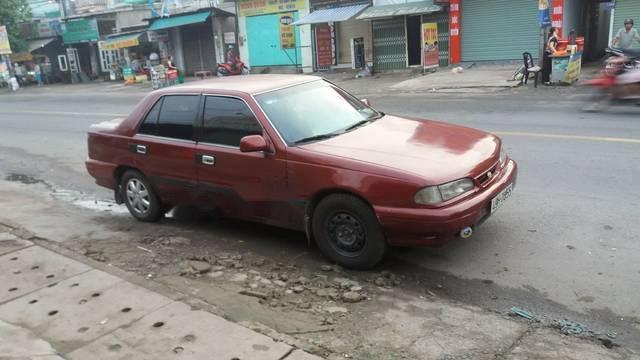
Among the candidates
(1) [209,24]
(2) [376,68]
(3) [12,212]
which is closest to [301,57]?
(2) [376,68]

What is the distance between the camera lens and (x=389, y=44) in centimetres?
2458

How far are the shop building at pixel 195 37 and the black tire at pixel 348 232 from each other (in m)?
26.8

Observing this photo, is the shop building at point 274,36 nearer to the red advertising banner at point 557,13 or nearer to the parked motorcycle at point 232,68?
the parked motorcycle at point 232,68

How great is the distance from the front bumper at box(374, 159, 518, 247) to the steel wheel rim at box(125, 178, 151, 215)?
3038 millimetres

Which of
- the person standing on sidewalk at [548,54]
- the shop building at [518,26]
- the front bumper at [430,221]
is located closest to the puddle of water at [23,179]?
the front bumper at [430,221]

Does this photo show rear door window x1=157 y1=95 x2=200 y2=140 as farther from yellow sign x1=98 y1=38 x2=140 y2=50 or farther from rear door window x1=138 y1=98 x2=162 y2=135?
yellow sign x1=98 y1=38 x2=140 y2=50

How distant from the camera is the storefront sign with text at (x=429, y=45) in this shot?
21772 mm

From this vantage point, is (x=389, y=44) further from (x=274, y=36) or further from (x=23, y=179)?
(x=23, y=179)

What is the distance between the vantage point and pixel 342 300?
4246mm

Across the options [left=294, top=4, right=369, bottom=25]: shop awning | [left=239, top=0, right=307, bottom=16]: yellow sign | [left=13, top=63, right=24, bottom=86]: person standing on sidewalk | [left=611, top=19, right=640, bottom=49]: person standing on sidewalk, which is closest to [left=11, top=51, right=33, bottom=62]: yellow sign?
[left=13, top=63, right=24, bottom=86]: person standing on sidewalk

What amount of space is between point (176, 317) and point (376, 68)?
877 inches

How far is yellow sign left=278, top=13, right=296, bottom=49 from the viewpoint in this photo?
27.5 m

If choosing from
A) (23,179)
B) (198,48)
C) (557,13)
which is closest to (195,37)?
(198,48)

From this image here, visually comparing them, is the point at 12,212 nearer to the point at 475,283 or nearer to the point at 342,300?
the point at 342,300
